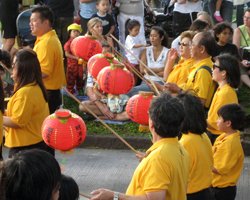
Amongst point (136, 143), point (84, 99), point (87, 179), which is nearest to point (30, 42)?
point (84, 99)

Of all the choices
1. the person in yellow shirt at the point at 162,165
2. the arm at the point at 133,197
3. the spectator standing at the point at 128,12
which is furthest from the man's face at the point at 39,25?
the spectator standing at the point at 128,12

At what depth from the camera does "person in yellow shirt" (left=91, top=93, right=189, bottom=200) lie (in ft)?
12.8

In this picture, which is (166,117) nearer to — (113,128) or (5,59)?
(5,59)

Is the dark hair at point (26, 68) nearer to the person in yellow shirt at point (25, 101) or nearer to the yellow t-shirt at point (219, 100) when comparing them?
the person in yellow shirt at point (25, 101)

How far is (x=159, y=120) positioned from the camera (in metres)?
4.05

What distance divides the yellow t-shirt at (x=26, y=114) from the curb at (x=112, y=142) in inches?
119

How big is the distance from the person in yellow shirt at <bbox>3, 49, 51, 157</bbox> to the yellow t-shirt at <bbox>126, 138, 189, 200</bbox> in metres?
2.10

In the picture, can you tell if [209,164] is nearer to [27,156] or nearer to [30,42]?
[27,156]

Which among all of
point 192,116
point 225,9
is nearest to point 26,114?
point 192,116

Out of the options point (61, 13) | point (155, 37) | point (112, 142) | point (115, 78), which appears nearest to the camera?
point (115, 78)

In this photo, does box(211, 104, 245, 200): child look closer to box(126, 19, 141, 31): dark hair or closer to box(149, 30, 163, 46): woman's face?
box(149, 30, 163, 46): woman's face

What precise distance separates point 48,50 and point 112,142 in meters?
2.12

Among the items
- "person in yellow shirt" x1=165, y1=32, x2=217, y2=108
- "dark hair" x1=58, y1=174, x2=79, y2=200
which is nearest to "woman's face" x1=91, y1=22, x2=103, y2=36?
"person in yellow shirt" x1=165, y1=32, x2=217, y2=108

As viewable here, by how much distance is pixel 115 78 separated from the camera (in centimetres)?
694
